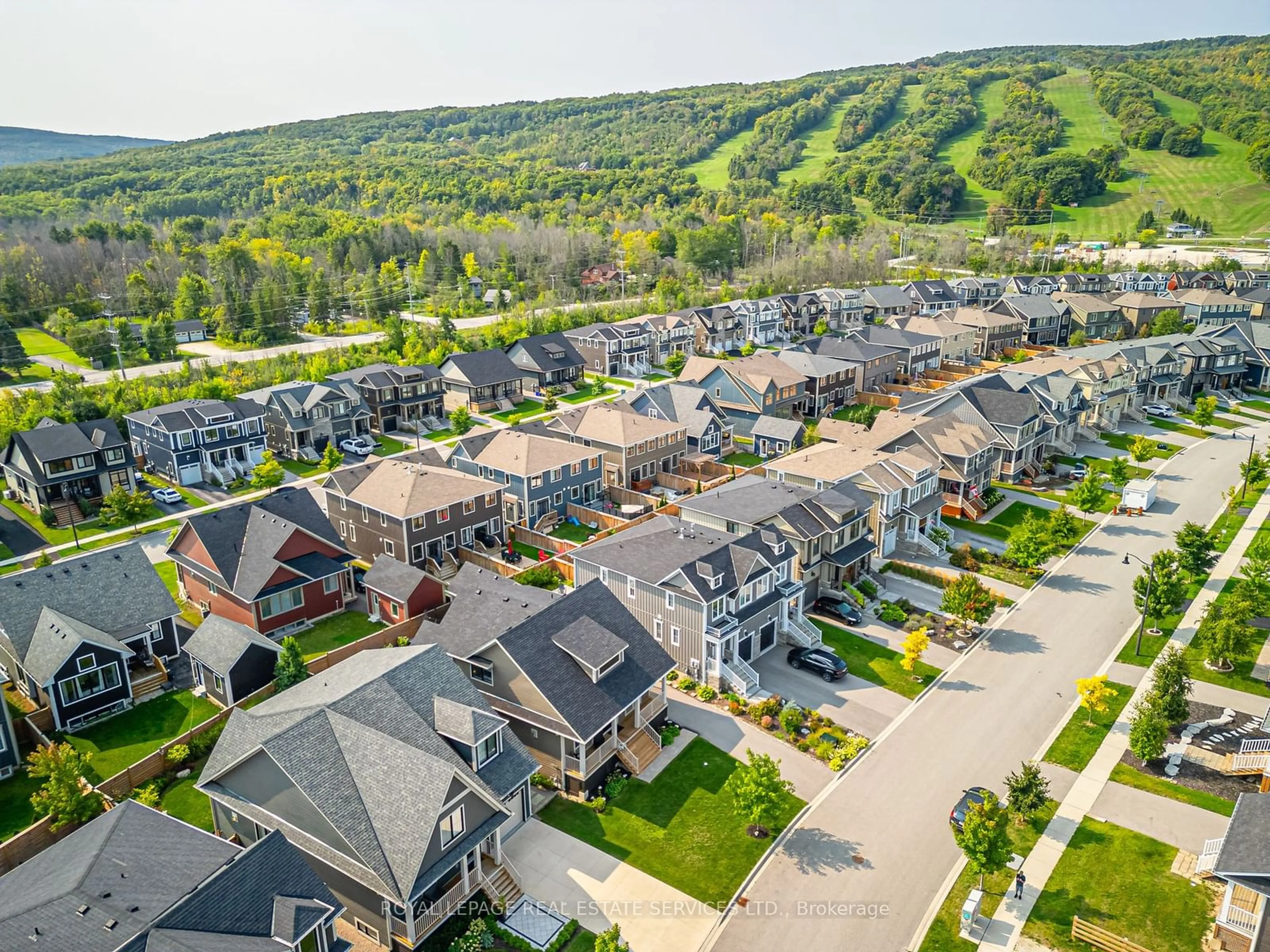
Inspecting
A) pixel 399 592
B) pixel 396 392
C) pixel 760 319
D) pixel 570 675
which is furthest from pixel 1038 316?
pixel 570 675

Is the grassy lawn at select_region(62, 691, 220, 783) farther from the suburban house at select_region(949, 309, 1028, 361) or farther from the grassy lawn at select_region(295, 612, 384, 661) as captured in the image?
the suburban house at select_region(949, 309, 1028, 361)

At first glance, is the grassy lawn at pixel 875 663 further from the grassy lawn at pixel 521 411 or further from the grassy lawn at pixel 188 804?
the grassy lawn at pixel 521 411

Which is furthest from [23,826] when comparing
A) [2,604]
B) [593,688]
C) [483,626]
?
[593,688]

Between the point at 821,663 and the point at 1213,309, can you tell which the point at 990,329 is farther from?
the point at 821,663

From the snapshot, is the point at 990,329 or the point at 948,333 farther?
the point at 990,329

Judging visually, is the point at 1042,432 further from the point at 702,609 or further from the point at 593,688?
the point at 593,688

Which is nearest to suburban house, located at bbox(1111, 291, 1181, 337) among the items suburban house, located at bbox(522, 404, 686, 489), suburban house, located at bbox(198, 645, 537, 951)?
suburban house, located at bbox(522, 404, 686, 489)

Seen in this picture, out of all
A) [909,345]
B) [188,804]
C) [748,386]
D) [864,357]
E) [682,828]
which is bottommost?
[682,828]
